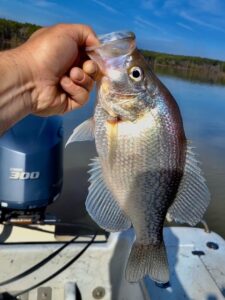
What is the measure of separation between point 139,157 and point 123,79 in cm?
34

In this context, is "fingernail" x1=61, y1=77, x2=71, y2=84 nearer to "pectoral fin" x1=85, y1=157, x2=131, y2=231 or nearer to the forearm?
the forearm

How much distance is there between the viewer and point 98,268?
9.89 ft

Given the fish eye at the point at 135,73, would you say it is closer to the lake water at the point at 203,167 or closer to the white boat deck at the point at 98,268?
the white boat deck at the point at 98,268

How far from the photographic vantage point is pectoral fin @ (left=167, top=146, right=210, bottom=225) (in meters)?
1.75

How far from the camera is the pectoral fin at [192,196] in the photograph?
5.75 ft

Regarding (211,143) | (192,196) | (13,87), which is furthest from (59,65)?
(211,143)

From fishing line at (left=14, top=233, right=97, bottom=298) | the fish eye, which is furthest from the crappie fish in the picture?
Answer: fishing line at (left=14, top=233, right=97, bottom=298)

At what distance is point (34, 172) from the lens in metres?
3.24

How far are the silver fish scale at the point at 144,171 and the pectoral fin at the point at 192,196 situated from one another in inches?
1.7

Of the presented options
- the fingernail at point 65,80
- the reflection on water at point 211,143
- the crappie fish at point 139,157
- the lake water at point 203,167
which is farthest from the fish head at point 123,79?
the reflection on water at point 211,143

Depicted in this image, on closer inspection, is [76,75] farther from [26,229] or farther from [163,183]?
[26,229]

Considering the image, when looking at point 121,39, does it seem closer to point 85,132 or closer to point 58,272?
point 85,132

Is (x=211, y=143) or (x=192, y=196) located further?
(x=211, y=143)

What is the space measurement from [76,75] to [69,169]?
577 cm
